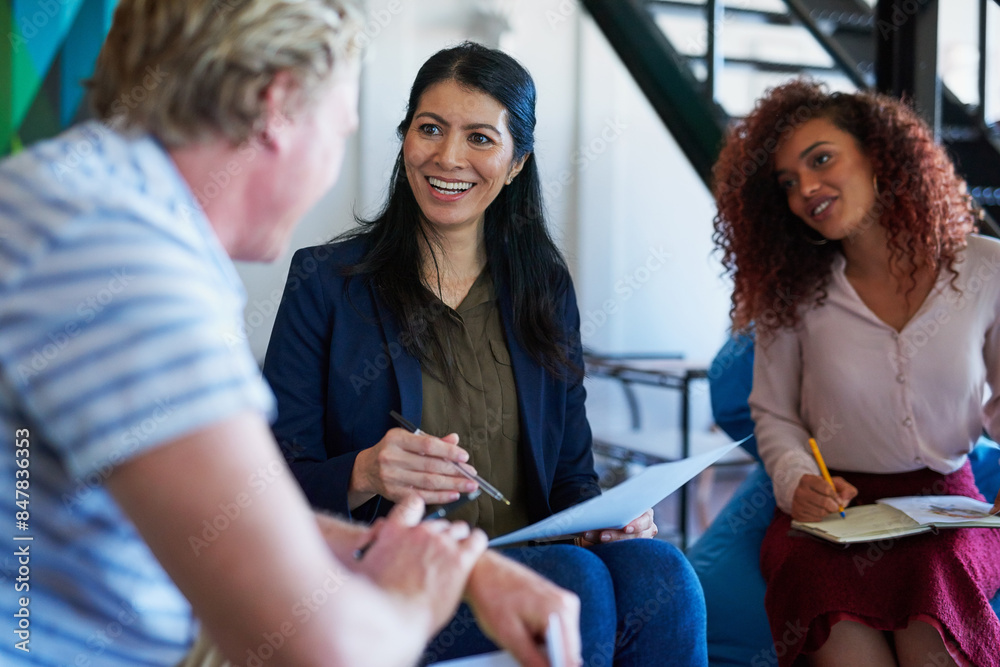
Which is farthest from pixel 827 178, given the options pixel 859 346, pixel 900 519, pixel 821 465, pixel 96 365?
pixel 96 365

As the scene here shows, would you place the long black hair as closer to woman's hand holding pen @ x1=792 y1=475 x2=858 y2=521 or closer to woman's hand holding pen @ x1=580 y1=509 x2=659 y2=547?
woman's hand holding pen @ x1=580 y1=509 x2=659 y2=547

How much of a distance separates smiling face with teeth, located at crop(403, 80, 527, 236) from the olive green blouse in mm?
176

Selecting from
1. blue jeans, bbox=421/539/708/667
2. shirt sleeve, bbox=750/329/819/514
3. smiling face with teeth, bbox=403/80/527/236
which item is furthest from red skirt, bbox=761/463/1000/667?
smiling face with teeth, bbox=403/80/527/236

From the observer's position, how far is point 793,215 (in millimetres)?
1890

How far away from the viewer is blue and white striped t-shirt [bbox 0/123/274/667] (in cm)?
52

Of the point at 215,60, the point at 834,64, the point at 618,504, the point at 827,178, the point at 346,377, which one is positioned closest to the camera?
the point at 215,60

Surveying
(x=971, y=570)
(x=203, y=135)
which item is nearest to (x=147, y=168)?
(x=203, y=135)

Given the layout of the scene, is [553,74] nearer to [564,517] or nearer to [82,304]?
[564,517]

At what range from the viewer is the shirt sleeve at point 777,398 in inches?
67.5

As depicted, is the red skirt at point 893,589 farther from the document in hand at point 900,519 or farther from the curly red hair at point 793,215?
the curly red hair at point 793,215

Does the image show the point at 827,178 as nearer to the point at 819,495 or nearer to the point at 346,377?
the point at 819,495

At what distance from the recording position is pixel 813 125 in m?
1.80

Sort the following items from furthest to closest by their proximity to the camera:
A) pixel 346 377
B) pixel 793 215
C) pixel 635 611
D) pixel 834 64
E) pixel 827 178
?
pixel 834 64
pixel 793 215
pixel 827 178
pixel 346 377
pixel 635 611

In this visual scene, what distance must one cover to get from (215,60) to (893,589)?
1.27 meters
